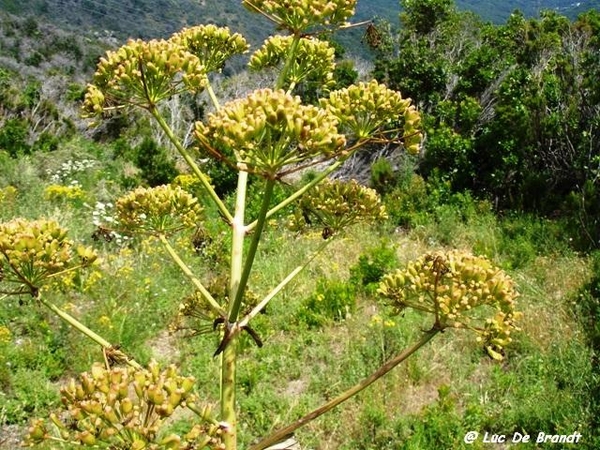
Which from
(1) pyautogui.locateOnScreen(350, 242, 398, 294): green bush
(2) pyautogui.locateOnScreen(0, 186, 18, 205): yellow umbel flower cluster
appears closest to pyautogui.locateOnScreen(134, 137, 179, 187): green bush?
(2) pyautogui.locateOnScreen(0, 186, 18, 205): yellow umbel flower cluster

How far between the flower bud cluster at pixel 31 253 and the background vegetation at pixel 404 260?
1165 mm

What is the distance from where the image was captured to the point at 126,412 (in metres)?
1.52

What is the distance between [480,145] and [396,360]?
37.7 ft

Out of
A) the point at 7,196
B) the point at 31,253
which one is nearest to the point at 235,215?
the point at 31,253

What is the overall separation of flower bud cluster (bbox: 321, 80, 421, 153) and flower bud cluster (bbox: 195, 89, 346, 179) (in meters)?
0.41

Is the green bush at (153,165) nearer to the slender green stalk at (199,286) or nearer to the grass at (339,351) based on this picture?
the grass at (339,351)

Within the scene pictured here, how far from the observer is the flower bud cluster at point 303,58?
2.73 metres

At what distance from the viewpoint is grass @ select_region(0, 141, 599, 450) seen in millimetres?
5648

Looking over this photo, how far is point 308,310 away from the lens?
7660 mm

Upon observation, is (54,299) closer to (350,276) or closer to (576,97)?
(350,276)

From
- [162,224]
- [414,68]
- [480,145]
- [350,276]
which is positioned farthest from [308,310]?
[414,68]

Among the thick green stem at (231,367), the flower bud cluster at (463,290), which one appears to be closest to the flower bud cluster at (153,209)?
the thick green stem at (231,367)

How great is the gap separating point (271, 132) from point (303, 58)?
3.86ft

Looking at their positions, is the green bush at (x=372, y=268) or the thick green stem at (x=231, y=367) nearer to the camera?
the thick green stem at (x=231, y=367)
